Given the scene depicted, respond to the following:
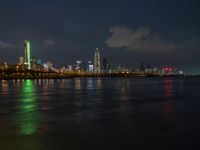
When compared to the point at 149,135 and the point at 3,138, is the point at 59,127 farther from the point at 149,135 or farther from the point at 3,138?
the point at 149,135

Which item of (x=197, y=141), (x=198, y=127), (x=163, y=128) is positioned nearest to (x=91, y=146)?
(x=197, y=141)

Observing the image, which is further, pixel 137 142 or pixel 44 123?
pixel 44 123

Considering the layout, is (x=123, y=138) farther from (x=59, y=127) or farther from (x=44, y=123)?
(x=44, y=123)

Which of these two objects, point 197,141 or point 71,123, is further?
point 71,123

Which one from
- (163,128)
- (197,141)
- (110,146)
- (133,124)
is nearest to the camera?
(110,146)

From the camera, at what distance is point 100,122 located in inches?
765

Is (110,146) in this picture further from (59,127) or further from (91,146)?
(59,127)

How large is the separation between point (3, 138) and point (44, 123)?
15.8ft

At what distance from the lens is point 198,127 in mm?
17516

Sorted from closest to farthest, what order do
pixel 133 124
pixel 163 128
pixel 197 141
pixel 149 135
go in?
1. pixel 197 141
2. pixel 149 135
3. pixel 163 128
4. pixel 133 124

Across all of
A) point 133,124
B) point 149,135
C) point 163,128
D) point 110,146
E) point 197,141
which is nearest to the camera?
point 110,146

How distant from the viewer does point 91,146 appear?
43.0 feet

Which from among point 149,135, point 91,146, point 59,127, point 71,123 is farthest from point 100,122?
point 91,146

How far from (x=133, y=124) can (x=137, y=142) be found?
4.68 meters
